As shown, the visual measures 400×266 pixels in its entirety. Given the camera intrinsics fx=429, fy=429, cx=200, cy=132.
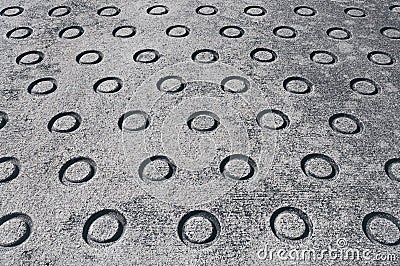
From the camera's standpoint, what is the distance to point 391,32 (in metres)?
2.55

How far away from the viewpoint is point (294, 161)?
5.79 ft

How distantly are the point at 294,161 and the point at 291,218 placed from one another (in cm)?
28

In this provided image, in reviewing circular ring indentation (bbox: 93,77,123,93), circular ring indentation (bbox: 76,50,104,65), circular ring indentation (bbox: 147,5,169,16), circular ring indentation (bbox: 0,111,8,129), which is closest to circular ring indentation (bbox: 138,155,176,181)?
circular ring indentation (bbox: 93,77,123,93)

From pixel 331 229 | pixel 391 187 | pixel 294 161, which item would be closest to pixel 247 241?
pixel 331 229

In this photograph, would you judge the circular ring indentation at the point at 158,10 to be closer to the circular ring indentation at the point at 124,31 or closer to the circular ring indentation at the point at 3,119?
the circular ring indentation at the point at 124,31

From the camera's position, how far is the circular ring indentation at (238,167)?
1717 mm

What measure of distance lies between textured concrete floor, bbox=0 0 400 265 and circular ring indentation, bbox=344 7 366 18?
0.02 metres

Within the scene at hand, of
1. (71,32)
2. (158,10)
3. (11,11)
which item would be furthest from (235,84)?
(11,11)

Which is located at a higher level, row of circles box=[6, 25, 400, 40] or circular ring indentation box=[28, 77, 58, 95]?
row of circles box=[6, 25, 400, 40]

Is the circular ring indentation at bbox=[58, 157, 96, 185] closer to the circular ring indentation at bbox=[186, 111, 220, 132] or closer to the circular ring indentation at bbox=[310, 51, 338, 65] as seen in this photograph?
the circular ring indentation at bbox=[186, 111, 220, 132]

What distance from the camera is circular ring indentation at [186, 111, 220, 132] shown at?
192 cm

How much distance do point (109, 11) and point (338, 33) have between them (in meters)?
1.43

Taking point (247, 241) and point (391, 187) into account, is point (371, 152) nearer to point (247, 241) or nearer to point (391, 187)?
point (391, 187)

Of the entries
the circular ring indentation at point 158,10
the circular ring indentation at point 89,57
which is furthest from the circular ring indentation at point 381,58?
the circular ring indentation at point 89,57
